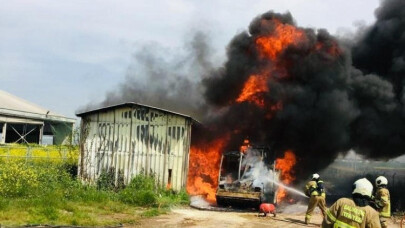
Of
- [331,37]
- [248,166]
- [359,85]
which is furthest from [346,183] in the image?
[248,166]

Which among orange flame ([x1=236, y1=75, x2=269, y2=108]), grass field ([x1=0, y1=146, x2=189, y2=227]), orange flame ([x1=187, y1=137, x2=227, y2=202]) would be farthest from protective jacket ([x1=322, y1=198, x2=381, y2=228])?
orange flame ([x1=236, y1=75, x2=269, y2=108])

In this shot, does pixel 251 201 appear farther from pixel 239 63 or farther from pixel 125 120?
pixel 239 63

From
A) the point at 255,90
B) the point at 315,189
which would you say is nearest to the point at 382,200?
the point at 315,189

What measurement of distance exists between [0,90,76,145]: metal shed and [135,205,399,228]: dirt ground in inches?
873

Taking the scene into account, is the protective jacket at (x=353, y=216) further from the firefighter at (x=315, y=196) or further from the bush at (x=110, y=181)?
the bush at (x=110, y=181)

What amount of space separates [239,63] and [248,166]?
394 inches

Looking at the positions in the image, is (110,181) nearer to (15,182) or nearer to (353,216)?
(15,182)

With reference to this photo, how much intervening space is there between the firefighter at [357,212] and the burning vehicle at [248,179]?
492 inches

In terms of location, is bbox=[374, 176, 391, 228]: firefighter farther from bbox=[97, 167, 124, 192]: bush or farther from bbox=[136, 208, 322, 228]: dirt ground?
bbox=[97, 167, 124, 192]: bush

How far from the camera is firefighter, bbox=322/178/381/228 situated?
16.7 feet

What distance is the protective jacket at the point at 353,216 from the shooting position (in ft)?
16.7

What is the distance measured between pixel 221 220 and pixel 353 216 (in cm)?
1012

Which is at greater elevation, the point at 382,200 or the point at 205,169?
the point at 205,169

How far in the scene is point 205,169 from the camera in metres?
23.4
